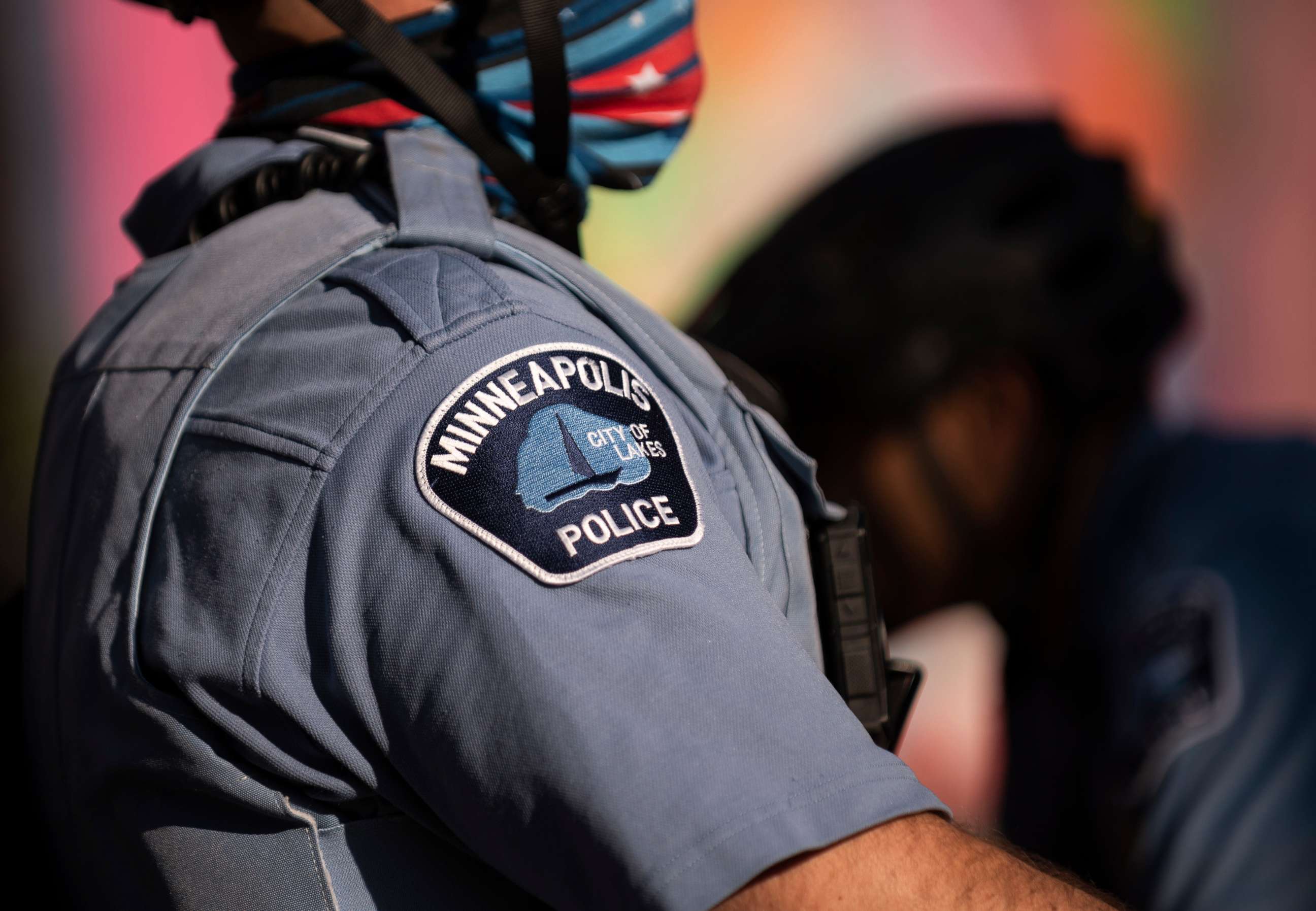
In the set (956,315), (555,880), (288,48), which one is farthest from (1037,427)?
(555,880)

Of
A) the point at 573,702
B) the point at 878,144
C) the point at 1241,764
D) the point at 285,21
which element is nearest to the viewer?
the point at 573,702

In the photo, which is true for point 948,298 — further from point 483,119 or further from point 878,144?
point 483,119

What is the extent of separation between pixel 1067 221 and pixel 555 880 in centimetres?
202

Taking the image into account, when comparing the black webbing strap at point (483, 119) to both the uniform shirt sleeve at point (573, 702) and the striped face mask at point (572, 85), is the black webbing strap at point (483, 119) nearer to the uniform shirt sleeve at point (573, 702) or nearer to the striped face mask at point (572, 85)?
the striped face mask at point (572, 85)

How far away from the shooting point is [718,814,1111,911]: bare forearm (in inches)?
23.9

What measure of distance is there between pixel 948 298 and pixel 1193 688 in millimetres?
888

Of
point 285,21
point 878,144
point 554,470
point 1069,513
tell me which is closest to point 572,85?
point 285,21

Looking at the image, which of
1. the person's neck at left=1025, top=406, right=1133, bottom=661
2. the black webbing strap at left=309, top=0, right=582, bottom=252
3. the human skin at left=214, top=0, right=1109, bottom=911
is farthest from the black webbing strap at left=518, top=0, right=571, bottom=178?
the person's neck at left=1025, top=406, right=1133, bottom=661

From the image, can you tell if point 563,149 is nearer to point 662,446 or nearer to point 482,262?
point 482,262

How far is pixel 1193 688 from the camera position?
175cm

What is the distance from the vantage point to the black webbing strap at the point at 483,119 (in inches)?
34.7

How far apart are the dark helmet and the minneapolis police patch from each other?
1.57m

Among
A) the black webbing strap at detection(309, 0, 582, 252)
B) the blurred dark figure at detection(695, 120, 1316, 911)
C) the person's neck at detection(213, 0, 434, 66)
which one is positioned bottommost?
the blurred dark figure at detection(695, 120, 1316, 911)

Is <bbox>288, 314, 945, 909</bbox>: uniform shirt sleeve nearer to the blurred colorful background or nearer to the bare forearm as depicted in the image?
the bare forearm
